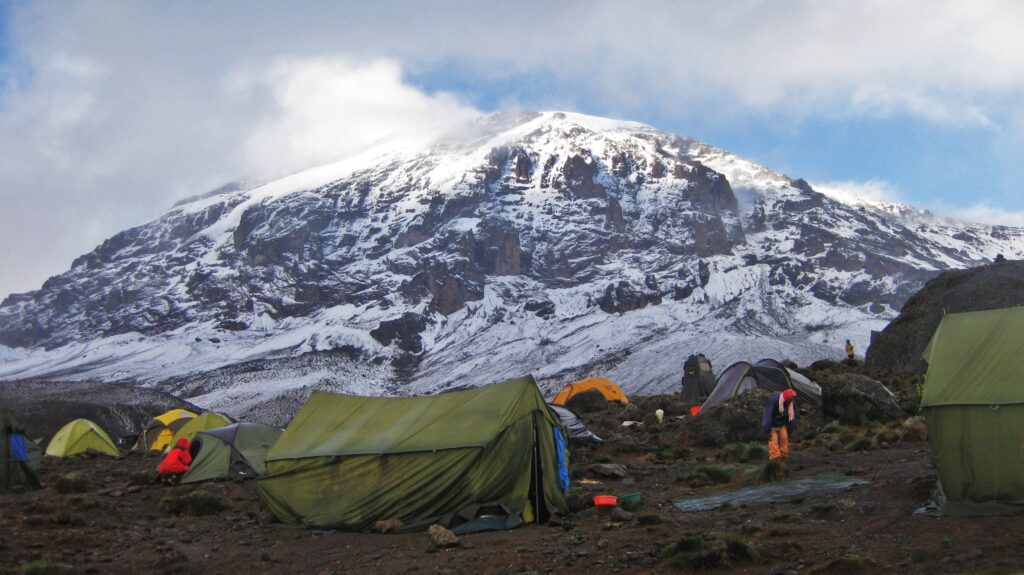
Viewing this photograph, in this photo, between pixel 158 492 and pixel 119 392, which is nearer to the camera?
pixel 158 492

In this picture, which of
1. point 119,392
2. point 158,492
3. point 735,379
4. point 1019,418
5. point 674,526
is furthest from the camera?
point 119,392

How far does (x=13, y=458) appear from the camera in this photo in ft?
72.1

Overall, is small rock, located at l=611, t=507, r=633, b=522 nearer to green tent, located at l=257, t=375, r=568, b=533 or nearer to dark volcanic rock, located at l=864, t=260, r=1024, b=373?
green tent, located at l=257, t=375, r=568, b=533

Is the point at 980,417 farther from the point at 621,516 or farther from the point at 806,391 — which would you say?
the point at 806,391

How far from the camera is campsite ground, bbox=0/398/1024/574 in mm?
10688

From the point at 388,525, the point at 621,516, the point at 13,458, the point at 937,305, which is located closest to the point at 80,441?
the point at 13,458

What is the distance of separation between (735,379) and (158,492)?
747 inches

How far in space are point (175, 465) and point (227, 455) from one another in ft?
4.45

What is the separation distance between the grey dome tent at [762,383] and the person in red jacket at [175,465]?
54.4 ft

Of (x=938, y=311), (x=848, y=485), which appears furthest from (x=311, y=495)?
(x=938, y=311)

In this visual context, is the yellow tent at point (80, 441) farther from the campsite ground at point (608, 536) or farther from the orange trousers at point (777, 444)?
the orange trousers at point (777, 444)

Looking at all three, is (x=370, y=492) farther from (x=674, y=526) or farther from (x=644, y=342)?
(x=644, y=342)

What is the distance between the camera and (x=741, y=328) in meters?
196

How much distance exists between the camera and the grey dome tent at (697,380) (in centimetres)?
4703
